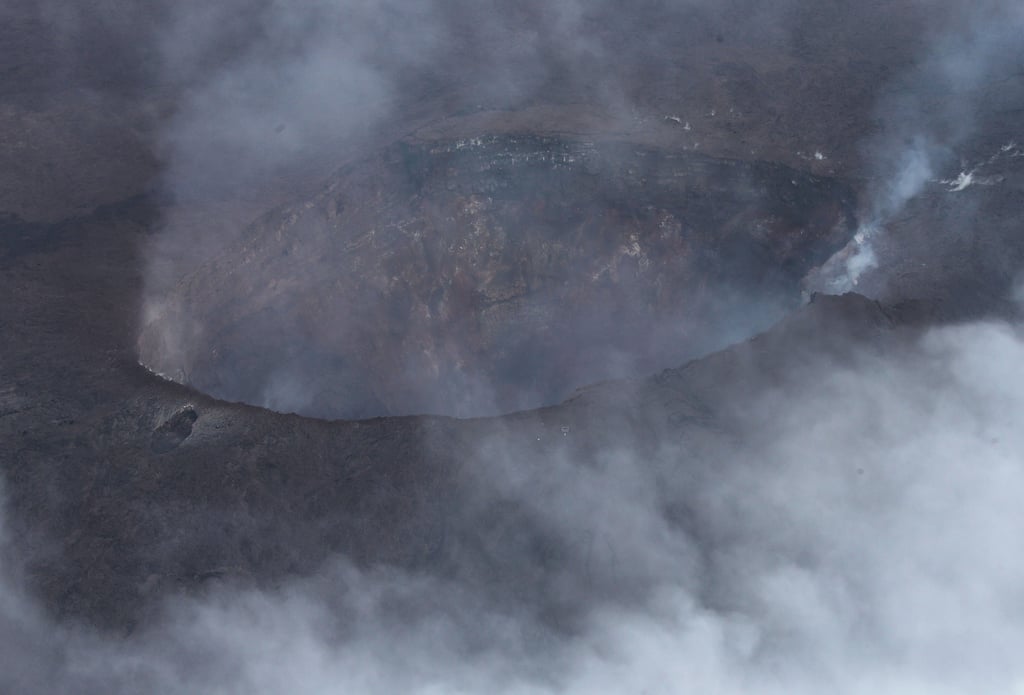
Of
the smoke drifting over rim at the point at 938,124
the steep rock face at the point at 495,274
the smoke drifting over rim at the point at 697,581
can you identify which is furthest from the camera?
the steep rock face at the point at 495,274

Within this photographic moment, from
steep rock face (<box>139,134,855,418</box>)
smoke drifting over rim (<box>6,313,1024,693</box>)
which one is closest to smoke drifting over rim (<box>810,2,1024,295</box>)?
steep rock face (<box>139,134,855,418</box>)

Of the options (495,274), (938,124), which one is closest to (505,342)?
(495,274)

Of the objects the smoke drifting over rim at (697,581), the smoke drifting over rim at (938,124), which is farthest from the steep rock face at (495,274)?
the smoke drifting over rim at (697,581)

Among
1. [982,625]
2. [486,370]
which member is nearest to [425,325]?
[486,370]

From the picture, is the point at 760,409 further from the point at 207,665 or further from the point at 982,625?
the point at 207,665

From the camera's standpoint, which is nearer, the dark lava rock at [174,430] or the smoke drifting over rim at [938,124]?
the dark lava rock at [174,430]

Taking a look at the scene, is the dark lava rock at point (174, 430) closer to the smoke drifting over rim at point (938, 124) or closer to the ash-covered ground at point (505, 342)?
the ash-covered ground at point (505, 342)
